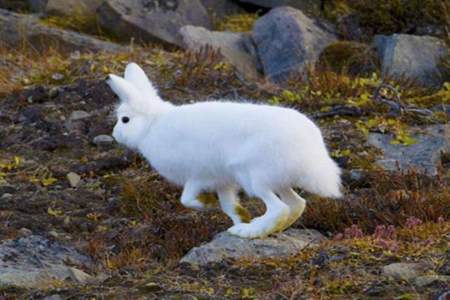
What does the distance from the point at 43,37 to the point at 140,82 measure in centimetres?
756

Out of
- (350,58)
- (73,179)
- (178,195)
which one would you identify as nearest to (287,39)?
(350,58)

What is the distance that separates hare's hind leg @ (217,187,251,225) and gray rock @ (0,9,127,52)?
754cm

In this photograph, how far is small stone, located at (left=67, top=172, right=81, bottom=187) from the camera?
10.2 metres

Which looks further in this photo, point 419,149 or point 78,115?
point 78,115

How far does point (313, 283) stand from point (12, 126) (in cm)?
595

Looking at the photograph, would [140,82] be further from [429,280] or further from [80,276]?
[429,280]

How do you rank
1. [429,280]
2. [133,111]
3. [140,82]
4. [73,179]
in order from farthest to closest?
1. [73,179]
2. [140,82]
3. [133,111]
4. [429,280]

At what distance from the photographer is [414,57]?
14.3 m

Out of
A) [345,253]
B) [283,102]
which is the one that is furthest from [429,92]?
[345,253]

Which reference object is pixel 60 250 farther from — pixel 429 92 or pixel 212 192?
pixel 429 92

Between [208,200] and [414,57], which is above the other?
[208,200]

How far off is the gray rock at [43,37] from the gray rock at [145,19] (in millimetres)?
506

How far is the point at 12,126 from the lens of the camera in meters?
11.7

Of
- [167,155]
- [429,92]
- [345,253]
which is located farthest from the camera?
[429,92]
